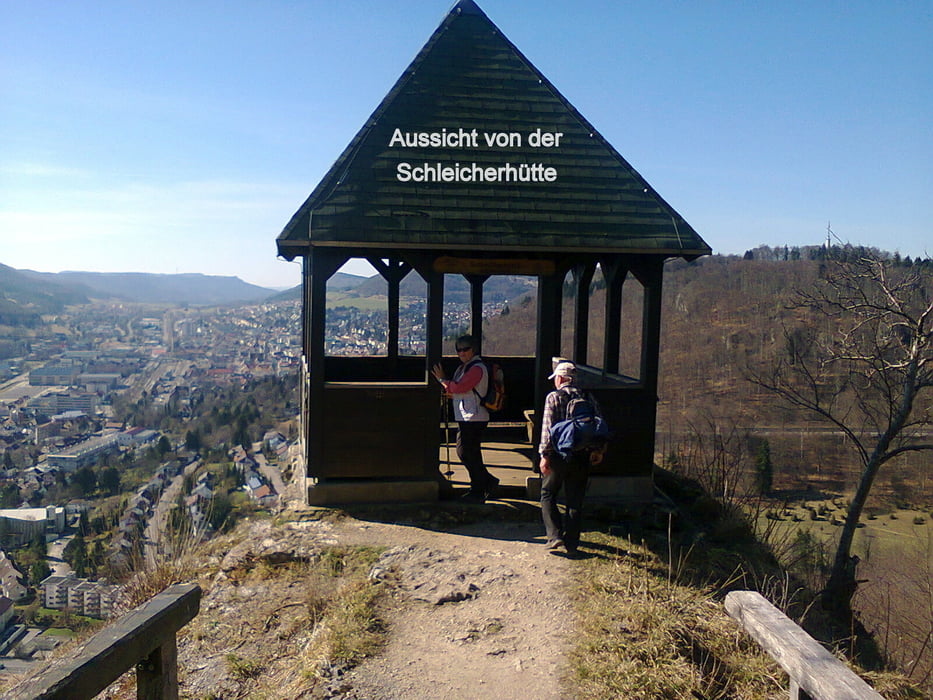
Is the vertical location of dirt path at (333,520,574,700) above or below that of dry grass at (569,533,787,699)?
below

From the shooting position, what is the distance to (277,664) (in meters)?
5.14

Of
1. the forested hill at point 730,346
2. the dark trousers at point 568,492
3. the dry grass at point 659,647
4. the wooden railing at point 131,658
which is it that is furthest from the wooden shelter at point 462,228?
the forested hill at point 730,346

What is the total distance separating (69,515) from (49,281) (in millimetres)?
72590

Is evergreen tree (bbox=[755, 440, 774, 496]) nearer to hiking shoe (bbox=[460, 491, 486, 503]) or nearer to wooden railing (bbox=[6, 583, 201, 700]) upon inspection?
hiking shoe (bbox=[460, 491, 486, 503])

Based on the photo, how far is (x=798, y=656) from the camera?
3.34 meters

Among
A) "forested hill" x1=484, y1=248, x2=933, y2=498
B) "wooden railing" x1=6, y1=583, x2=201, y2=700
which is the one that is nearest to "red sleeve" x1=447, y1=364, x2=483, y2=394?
"wooden railing" x1=6, y1=583, x2=201, y2=700

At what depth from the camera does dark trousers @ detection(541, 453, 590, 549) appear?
257 inches

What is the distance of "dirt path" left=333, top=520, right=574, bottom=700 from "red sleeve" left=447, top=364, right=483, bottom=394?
4.90ft

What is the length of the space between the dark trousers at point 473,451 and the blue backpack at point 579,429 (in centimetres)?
157

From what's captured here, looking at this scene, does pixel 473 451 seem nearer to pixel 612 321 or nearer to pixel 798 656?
pixel 612 321

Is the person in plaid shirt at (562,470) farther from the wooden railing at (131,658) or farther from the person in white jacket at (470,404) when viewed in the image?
the wooden railing at (131,658)

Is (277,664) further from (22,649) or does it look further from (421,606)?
(22,649)

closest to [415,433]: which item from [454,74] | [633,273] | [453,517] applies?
[453,517]

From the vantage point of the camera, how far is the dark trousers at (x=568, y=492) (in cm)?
652
